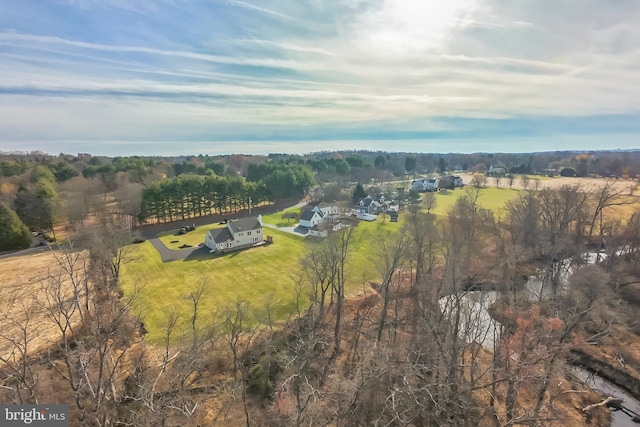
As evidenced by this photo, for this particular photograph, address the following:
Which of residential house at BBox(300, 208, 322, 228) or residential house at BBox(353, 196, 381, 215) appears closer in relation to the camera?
residential house at BBox(300, 208, 322, 228)

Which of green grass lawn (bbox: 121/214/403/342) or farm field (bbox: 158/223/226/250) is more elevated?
farm field (bbox: 158/223/226/250)

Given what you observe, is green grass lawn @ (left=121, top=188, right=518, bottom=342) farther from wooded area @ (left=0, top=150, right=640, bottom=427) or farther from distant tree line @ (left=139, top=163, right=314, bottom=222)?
distant tree line @ (left=139, top=163, right=314, bottom=222)

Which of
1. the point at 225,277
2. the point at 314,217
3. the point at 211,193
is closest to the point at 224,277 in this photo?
the point at 225,277

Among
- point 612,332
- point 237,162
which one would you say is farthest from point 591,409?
point 237,162

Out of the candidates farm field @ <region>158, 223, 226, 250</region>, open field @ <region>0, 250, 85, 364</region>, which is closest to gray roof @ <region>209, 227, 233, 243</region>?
farm field @ <region>158, 223, 226, 250</region>

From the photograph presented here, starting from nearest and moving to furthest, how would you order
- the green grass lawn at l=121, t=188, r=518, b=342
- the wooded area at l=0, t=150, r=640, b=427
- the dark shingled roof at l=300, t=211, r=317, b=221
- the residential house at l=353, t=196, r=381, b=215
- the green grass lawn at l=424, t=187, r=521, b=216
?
the wooded area at l=0, t=150, r=640, b=427 < the green grass lawn at l=121, t=188, r=518, b=342 < the dark shingled roof at l=300, t=211, r=317, b=221 < the green grass lawn at l=424, t=187, r=521, b=216 < the residential house at l=353, t=196, r=381, b=215

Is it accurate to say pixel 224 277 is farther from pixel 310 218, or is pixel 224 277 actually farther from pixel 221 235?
pixel 310 218
